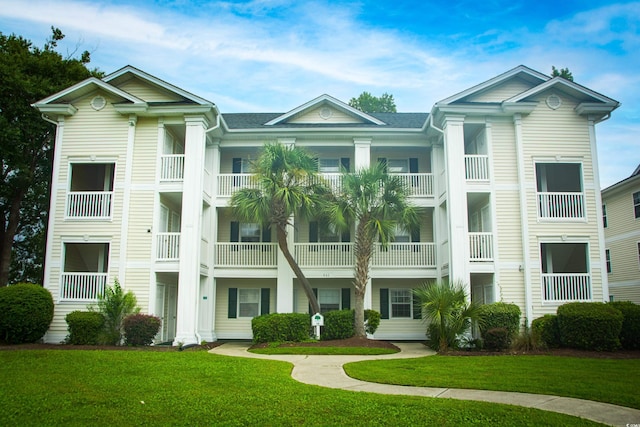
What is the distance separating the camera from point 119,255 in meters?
19.3

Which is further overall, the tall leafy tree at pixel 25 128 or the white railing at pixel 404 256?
the tall leafy tree at pixel 25 128

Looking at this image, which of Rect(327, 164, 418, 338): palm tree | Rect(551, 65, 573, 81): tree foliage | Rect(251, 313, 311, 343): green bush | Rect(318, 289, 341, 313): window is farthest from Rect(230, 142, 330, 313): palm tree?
Rect(551, 65, 573, 81): tree foliage

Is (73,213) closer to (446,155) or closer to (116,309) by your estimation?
(116,309)

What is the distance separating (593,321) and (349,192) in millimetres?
9115

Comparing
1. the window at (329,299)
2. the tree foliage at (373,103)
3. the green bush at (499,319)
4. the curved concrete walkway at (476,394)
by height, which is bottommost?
the curved concrete walkway at (476,394)

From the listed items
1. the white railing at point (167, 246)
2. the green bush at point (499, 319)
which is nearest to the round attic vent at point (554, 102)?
the green bush at point (499, 319)

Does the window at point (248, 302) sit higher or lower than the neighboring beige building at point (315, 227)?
lower

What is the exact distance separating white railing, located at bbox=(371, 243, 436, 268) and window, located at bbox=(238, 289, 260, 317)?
18.0 feet

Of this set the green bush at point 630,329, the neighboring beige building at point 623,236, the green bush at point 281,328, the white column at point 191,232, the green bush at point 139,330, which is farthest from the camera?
the neighboring beige building at point 623,236

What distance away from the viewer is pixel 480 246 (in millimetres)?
19484

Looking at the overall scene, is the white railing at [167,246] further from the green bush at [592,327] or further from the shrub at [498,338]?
the green bush at [592,327]

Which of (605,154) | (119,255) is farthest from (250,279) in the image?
(605,154)

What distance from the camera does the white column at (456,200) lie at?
62.2 ft

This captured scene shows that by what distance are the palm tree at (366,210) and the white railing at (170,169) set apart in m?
6.03
